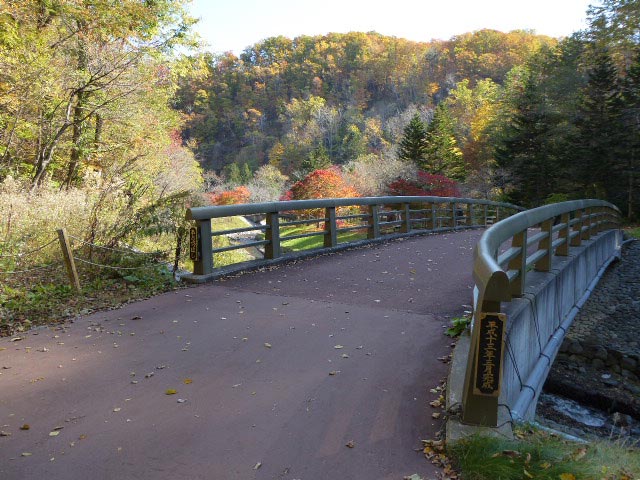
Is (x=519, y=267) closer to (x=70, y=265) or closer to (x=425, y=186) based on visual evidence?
(x=70, y=265)

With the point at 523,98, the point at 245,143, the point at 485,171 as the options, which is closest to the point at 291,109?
the point at 245,143

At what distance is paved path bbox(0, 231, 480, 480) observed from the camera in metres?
3.08

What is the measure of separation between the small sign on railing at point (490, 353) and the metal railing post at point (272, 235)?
610 cm

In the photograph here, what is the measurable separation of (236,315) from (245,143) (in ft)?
310

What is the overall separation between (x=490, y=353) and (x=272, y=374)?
6.46ft

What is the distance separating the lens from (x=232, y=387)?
4.09 metres

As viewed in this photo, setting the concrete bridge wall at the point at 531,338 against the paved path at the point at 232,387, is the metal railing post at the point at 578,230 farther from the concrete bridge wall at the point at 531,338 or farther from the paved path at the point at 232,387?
the paved path at the point at 232,387

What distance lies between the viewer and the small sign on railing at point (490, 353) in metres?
3.17

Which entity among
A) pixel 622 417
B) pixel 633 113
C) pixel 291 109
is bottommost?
pixel 622 417

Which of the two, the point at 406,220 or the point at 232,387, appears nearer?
the point at 232,387

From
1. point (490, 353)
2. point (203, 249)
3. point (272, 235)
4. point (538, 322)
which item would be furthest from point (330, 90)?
point (490, 353)

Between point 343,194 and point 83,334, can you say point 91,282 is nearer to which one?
point 83,334

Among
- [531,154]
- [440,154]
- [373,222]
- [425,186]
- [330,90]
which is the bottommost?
[373,222]

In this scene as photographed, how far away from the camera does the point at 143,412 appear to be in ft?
12.1
